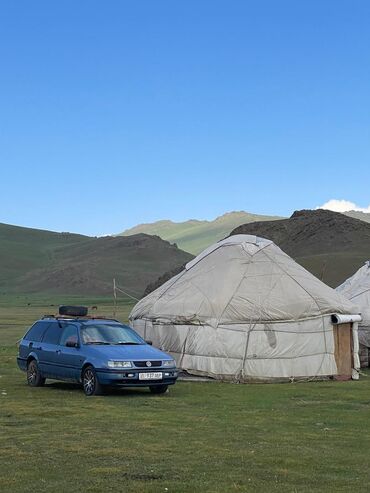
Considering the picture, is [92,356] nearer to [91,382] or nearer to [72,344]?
[91,382]

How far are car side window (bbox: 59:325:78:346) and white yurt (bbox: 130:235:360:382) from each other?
428 cm

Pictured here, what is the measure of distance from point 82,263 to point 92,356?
4817 inches

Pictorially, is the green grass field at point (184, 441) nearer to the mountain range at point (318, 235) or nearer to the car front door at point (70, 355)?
the car front door at point (70, 355)

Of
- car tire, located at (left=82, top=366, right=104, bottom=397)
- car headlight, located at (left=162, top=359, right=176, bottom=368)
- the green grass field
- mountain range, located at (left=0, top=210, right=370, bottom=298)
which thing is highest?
mountain range, located at (left=0, top=210, right=370, bottom=298)

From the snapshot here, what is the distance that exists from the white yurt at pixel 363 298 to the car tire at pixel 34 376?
10.7 m

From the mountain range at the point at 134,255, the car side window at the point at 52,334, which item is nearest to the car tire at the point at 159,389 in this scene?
the car side window at the point at 52,334

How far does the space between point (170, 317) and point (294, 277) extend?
140 inches

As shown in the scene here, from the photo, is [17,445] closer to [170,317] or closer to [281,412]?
[281,412]

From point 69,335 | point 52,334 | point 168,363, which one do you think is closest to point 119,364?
point 168,363

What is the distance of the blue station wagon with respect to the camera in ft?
56.2

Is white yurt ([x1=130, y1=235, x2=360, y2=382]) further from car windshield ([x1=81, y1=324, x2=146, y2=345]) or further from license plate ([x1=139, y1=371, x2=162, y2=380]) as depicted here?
license plate ([x1=139, y1=371, x2=162, y2=380])

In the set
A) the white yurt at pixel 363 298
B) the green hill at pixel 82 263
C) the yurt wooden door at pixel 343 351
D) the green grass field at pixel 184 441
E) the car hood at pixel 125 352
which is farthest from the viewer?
the green hill at pixel 82 263

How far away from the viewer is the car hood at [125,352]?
17297 millimetres

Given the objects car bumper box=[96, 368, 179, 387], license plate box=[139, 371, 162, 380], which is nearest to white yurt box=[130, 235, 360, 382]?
license plate box=[139, 371, 162, 380]
